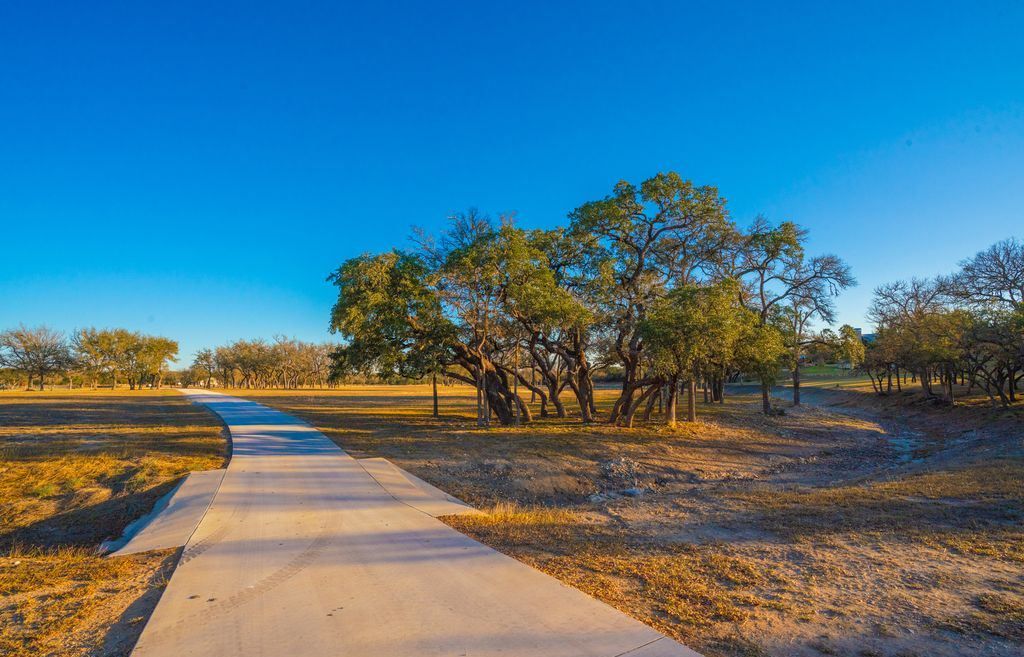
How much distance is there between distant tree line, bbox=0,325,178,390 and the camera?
6881cm

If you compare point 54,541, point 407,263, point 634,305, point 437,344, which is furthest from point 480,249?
point 54,541

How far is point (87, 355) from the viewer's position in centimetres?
7306

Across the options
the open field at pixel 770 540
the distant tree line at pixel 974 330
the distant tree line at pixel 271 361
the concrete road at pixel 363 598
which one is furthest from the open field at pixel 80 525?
the distant tree line at pixel 271 361

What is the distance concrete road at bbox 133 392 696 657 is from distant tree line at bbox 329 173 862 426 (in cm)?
1125

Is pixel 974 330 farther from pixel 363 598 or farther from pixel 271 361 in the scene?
pixel 271 361

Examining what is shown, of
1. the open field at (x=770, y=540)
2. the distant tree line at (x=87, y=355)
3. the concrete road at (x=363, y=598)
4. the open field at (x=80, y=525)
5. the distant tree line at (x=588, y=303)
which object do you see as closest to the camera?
the concrete road at (x=363, y=598)

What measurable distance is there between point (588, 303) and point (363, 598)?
658 inches

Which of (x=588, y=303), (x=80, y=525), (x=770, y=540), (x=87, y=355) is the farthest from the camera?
(x=87, y=355)

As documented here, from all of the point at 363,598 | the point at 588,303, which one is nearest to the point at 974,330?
the point at 588,303

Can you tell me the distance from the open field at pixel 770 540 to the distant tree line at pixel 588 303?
431 centimetres

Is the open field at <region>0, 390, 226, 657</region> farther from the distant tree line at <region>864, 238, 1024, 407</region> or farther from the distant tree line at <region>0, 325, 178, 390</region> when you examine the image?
the distant tree line at <region>0, 325, 178, 390</region>

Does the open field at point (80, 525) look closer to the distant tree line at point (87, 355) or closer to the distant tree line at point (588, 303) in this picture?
the distant tree line at point (588, 303)

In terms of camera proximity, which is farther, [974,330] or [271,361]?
[271,361]

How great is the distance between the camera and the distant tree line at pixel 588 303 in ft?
55.2
